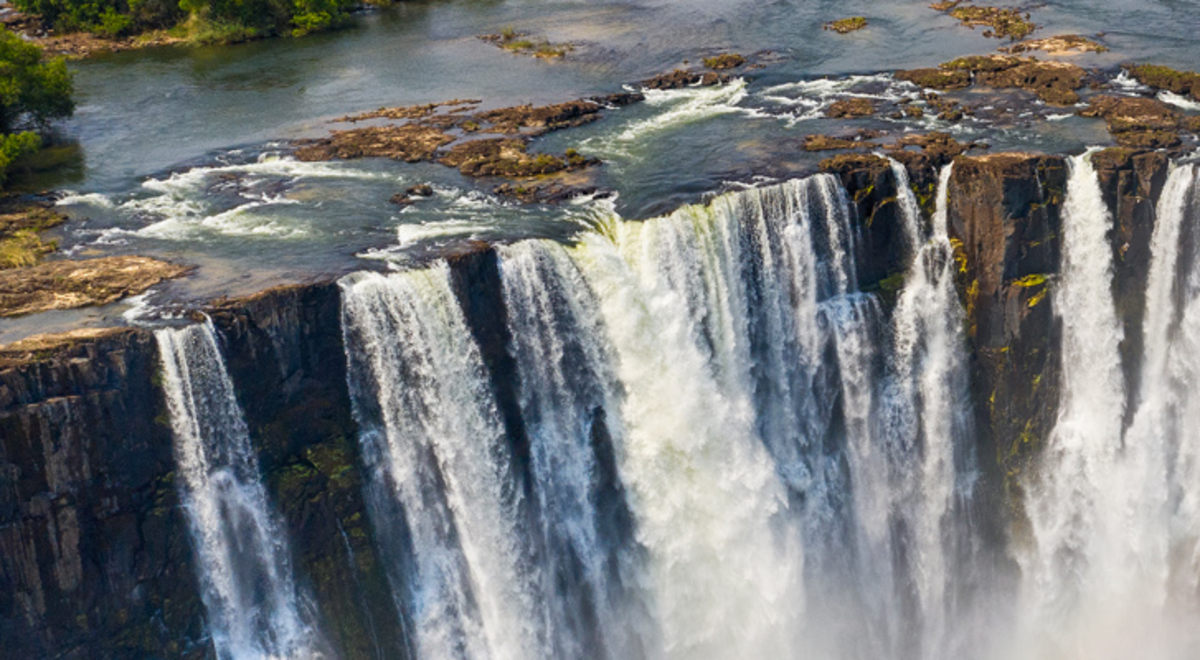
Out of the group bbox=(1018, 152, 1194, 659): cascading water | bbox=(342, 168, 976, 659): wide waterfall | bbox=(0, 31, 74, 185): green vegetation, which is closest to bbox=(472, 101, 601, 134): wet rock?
bbox=(342, 168, 976, 659): wide waterfall

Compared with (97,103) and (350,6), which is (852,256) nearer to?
(97,103)

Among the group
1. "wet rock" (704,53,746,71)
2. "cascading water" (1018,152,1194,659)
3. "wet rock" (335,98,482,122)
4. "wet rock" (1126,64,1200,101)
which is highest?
"wet rock" (704,53,746,71)

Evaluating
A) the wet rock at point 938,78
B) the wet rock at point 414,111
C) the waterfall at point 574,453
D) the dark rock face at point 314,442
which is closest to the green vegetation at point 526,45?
the wet rock at point 414,111

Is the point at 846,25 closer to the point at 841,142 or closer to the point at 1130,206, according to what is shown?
the point at 841,142

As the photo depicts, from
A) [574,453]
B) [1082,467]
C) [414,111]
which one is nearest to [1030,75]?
[1082,467]

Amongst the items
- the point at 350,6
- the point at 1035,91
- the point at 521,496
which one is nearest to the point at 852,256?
the point at 521,496

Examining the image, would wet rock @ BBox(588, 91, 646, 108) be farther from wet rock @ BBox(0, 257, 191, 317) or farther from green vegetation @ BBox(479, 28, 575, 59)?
wet rock @ BBox(0, 257, 191, 317)
